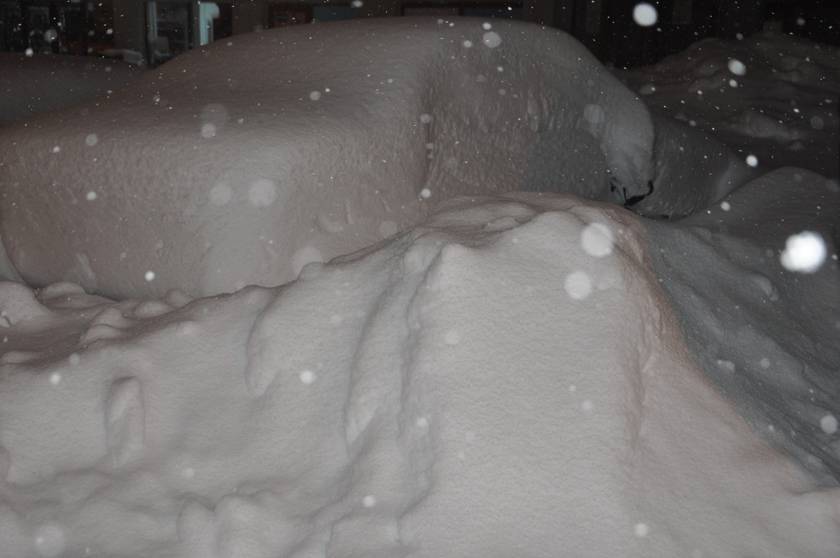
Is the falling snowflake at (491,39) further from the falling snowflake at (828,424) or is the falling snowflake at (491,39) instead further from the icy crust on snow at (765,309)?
the falling snowflake at (828,424)

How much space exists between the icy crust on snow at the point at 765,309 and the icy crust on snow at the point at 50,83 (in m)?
2.91

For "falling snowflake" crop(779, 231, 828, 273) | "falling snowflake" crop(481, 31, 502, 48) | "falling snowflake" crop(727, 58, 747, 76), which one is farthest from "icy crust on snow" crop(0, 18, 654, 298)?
"falling snowflake" crop(727, 58, 747, 76)

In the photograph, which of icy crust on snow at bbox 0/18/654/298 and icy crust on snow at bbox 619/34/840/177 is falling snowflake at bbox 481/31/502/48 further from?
icy crust on snow at bbox 619/34/840/177

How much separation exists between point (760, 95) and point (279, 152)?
220 inches

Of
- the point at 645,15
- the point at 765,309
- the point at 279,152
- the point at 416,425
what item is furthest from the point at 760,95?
the point at 645,15

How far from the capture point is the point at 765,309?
8.18 ft

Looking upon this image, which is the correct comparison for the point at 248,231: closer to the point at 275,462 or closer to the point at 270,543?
the point at 275,462

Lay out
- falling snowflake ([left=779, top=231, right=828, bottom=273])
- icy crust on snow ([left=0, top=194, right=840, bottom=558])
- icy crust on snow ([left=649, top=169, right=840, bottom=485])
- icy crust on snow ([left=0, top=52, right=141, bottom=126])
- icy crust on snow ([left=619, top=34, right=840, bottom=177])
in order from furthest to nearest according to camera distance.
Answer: icy crust on snow ([left=619, top=34, right=840, bottom=177]) → icy crust on snow ([left=0, top=52, right=141, bottom=126]) → falling snowflake ([left=779, top=231, right=828, bottom=273]) → icy crust on snow ([left=649, top=169, right=840, bottom=485]) → icy crust on snow ([left=0, top=194, right=840, bottom=558])

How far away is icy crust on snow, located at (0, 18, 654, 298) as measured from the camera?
2336 millimetres

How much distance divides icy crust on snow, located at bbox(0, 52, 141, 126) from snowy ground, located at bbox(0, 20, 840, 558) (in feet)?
4.10

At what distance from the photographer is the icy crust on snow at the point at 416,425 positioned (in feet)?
4.93

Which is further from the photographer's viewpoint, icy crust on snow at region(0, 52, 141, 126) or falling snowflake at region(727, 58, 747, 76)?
falling snowflake at region(727, 58, 747, 76)

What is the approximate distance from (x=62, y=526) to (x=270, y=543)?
0.50 m

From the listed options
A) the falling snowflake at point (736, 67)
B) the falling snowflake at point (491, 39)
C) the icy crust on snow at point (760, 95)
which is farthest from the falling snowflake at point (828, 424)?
the falling snowflake at point (736, 67)
